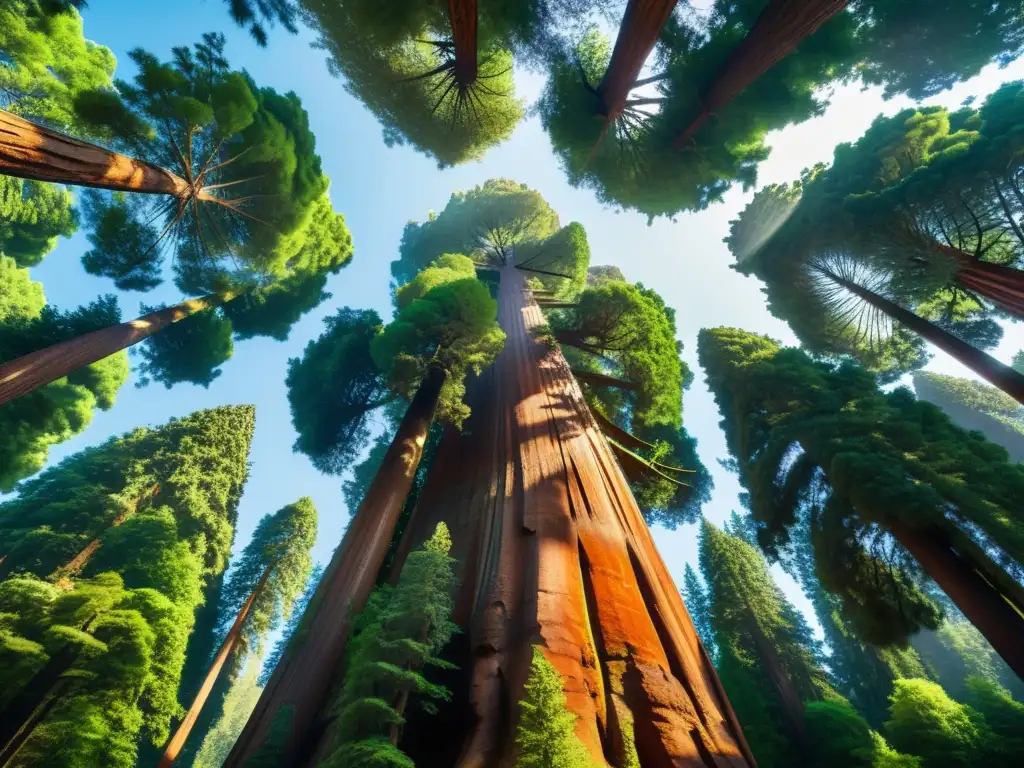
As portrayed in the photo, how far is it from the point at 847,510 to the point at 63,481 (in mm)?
17730

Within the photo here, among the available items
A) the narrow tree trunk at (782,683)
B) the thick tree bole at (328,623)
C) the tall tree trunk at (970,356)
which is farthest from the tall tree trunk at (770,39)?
the narrow tree trunk at (782,683)

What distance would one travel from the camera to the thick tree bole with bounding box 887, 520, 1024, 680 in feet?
14.7

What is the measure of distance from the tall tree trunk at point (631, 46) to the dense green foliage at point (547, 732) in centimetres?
573

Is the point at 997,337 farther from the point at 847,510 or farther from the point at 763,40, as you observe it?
the point at 763,40

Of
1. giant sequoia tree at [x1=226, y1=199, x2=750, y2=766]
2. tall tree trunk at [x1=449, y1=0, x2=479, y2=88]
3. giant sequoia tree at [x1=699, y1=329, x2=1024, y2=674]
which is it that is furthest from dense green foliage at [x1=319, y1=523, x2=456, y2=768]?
giant sequoia tree at [x1=699, y1=329, x2=1024, y2=674]

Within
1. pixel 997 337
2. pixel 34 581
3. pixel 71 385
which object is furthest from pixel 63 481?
pixel 997 337

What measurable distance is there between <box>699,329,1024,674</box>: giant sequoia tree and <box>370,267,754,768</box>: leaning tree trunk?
12.3 ft

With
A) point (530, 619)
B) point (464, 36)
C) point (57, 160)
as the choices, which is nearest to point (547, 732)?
point (530, 619)

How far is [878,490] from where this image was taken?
17.7 feet

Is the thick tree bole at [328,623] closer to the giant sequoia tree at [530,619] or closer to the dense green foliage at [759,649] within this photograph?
the giant sequoia tree at [530,619]

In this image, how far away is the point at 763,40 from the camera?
4941 millimetres

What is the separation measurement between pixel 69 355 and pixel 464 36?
6422 millimetres

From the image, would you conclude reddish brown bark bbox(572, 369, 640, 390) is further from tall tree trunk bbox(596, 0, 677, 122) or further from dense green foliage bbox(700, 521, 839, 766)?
dense green foliage bbox(700, 521, 839, 766)

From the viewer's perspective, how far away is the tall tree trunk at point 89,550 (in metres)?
9.33
